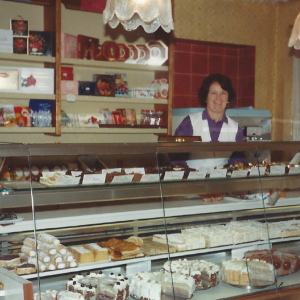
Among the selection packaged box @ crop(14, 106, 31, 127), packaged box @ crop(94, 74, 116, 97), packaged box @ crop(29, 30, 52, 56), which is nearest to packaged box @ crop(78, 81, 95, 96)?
packaged box @ crop(94, 74, 116, 97)

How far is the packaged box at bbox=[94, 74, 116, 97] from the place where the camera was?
474 centimetres

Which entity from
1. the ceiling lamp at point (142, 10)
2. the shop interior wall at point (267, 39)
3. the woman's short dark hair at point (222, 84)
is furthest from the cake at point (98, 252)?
the shop interior wall at point (267, 39)

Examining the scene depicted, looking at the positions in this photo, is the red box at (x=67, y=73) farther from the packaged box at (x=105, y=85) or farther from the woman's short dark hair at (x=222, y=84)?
the woman's short dark hair at (x=222, y=84)

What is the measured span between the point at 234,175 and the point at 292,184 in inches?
19.5

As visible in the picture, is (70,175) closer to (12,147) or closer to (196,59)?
(12,147)

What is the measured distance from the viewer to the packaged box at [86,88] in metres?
4.66

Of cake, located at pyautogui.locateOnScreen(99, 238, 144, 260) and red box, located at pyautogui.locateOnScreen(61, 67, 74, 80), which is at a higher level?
red box, located at pyautogui.locateOnScreen(61, 67, 74, 80)

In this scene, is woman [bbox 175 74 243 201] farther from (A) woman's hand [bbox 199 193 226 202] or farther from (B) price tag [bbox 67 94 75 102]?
(B) price tag [bbox 67 94 75 102]

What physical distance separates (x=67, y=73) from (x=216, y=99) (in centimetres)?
162

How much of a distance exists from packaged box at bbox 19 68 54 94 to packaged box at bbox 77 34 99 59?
0.42 metres

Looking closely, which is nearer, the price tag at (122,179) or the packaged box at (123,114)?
the price tag at (122,179)

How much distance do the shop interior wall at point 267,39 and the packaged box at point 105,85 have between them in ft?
5.28

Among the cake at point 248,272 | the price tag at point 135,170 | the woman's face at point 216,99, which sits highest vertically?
the woman's face at point 216,99

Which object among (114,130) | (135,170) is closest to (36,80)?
(114,130)
